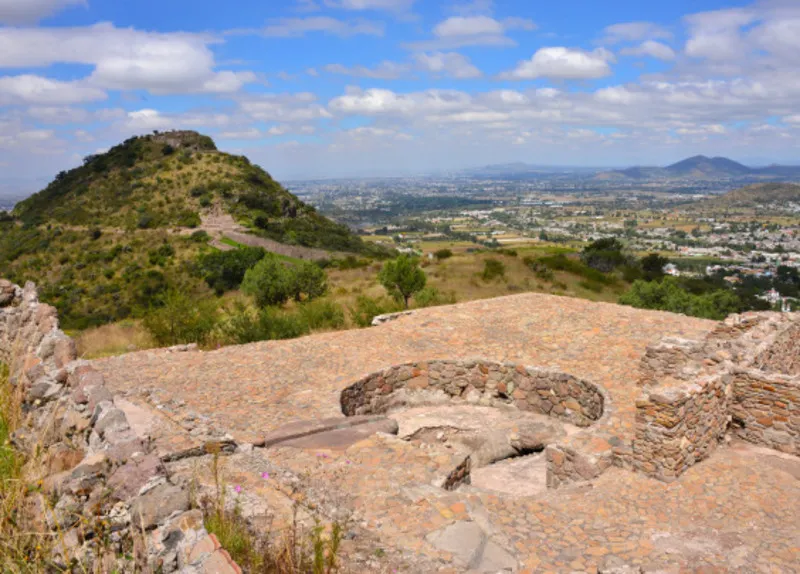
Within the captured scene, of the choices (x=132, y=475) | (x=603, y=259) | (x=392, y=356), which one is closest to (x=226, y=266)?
(x=603, y=259)

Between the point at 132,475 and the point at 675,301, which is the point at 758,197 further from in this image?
the point at 132,475

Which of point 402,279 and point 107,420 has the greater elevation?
point 107,420

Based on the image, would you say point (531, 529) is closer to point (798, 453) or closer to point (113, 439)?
point (113, 439)

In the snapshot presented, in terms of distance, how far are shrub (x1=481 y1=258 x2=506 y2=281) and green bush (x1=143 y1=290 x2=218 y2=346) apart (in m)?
20.0

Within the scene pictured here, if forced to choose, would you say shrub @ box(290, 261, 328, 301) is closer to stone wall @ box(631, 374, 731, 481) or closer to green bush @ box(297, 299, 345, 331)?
green bush @ box(297, 299, 345, 331)

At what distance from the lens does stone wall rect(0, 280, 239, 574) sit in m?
3.38

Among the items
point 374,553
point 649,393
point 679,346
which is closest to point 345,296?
point 679,346

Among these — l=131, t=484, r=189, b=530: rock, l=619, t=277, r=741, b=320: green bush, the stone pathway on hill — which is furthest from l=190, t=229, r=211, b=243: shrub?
l=131, t=484, r=189, b=530: rock

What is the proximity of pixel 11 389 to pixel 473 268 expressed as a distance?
1243 inches

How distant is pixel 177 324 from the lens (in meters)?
16.1

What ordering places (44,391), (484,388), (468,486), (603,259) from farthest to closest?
(603,259), (484,388), (468,486), (44,391)

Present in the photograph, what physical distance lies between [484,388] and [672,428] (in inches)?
202

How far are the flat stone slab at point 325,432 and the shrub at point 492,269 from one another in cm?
2452

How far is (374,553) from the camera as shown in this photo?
4816 millimetres
